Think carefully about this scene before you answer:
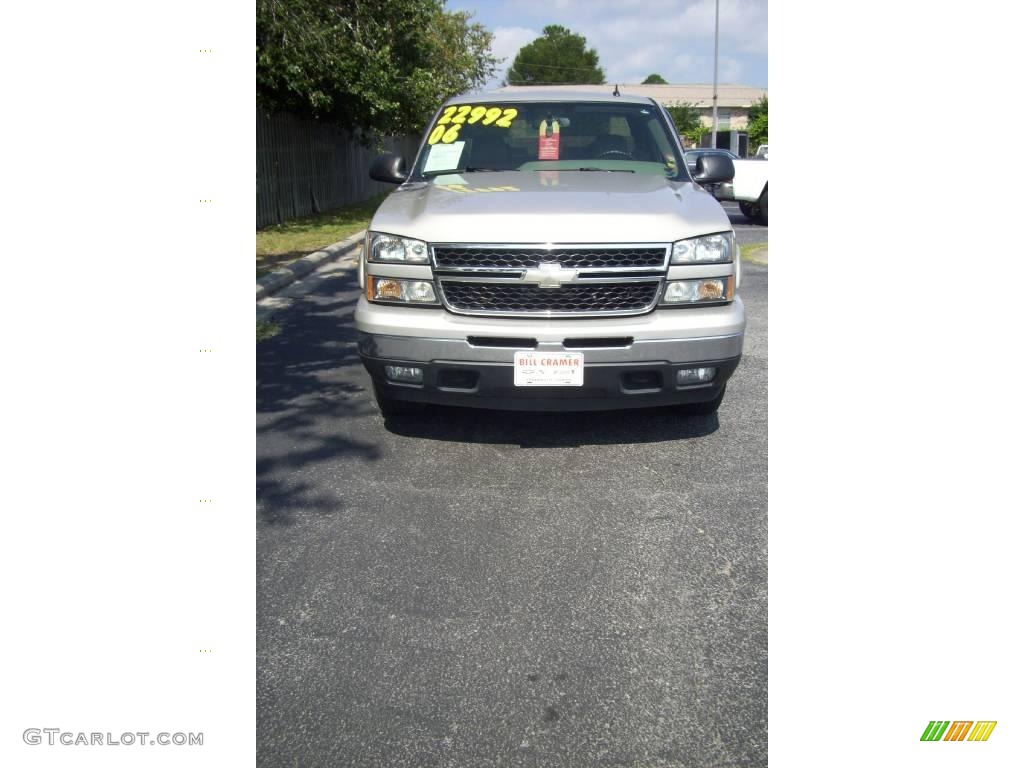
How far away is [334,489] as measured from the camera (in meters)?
4.32

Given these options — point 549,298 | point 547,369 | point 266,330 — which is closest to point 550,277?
point 549,298

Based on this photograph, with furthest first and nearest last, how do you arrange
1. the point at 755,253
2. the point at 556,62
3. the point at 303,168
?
the point at 556,62 < the point at 303,168 < the point at 755,253

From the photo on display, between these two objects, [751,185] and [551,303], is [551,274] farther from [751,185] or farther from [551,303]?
[751,185]

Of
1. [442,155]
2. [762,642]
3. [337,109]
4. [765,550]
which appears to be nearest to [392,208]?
[442,155]

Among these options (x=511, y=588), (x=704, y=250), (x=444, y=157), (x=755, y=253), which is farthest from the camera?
(x=755, y=253)

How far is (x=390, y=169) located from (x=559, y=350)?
92.6 inches

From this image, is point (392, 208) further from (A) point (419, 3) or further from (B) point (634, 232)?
(A) point (419, 3)

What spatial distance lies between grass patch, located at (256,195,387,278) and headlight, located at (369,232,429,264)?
659 centimetres

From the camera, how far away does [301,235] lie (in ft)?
51.7

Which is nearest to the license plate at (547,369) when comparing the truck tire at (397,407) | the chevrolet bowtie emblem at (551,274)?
the chevrolet bowtie emblem at (551,274)

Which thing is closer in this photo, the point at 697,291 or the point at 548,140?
the point at 697,291

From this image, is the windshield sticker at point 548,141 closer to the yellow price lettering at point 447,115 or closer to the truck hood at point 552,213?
the yellow price lettering at point 447,115
